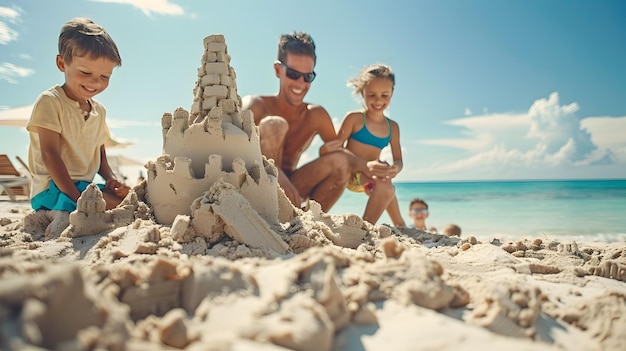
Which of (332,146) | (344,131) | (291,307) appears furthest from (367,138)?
(291,307)

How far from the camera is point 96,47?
276 cm

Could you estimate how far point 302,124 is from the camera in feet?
15.3

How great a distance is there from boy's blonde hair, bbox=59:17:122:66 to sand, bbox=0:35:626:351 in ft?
2.55

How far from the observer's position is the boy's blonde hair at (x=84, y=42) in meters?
2.74

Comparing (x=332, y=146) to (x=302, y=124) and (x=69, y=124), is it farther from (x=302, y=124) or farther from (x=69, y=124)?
(x=69, y=124)

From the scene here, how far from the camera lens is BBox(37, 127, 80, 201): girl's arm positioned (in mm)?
2834

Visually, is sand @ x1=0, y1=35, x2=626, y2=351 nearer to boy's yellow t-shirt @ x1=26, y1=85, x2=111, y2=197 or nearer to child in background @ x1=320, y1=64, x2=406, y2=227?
boy's yellow t-shirt @ x1=26, y1=85, x2=111, y2=197

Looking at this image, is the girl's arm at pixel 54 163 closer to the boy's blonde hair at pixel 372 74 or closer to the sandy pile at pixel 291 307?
the sandy pile at pixel 291 307

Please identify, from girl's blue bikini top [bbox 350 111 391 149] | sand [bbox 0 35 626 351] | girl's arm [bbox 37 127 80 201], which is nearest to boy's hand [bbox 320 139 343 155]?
girl's blue bikini top [bbox 350 111 391 149]

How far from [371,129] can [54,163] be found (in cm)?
318

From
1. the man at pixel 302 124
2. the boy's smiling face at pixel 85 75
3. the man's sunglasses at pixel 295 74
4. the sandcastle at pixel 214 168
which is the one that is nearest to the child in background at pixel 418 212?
the man at pixel 302 124

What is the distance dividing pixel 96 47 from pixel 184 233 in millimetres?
1632

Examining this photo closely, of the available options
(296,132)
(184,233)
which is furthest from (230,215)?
(296,132)

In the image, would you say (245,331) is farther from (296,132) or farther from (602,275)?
(296,132)
